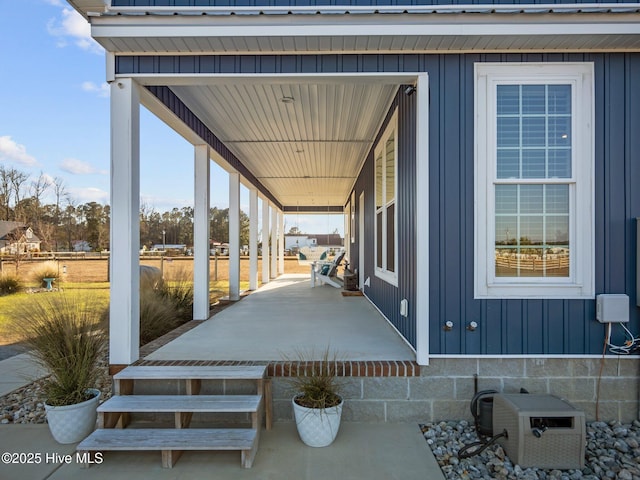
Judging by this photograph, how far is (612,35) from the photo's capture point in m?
2.95

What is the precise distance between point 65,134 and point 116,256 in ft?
82.3

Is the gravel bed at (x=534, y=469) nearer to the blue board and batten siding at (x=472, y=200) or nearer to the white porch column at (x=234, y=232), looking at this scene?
the blue board and batten siding at (x=472, y=200)

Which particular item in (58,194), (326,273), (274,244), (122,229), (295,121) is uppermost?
(58,194)

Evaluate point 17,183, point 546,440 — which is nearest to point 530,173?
point 546,440

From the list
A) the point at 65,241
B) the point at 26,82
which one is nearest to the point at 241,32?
the point at 26,82

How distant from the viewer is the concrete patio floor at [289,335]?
3463 millimetres

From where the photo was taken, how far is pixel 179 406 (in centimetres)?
271

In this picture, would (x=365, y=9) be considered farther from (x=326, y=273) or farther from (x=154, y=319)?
(x=326, y=273)

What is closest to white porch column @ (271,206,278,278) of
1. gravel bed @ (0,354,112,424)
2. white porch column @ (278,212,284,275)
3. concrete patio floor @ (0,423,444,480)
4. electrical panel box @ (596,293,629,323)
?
white porch column @ (278,212,284,275)

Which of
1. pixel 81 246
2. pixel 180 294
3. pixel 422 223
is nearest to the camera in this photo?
pixel 422 223

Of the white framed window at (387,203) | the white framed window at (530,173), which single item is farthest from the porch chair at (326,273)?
the white framed window at (530,173)

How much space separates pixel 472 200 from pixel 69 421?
3368 mm

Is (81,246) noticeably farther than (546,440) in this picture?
Yes

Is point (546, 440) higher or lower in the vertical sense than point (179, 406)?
lower
